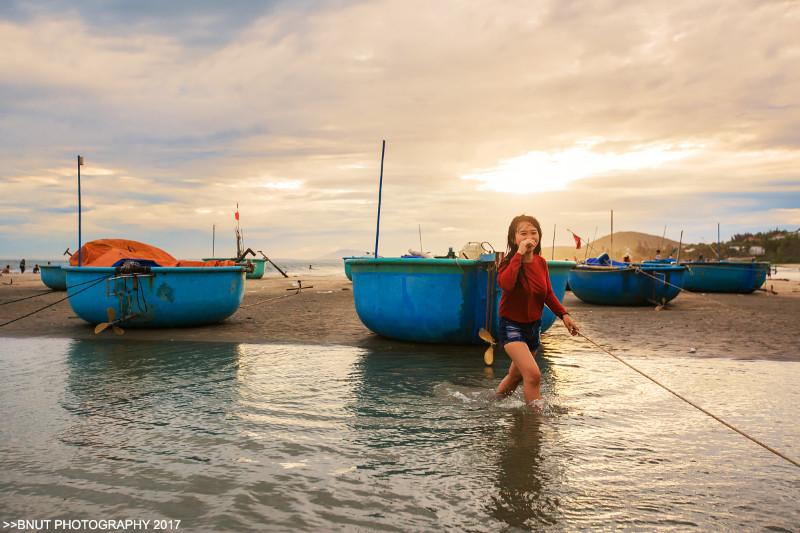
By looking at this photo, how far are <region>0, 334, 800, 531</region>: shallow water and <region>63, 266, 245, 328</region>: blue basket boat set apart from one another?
2.80 metres

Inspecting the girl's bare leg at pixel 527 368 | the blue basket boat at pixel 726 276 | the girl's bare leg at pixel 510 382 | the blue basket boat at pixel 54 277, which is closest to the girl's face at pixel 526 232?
the girl's bare leg at pixel 527 368

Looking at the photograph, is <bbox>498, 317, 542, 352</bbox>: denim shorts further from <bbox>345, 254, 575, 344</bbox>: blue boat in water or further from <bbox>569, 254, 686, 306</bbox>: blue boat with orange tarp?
<bbox>569, 254, 686, 306</bbox>: blue boat with orange tarp

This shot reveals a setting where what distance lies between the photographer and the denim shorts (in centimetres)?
457

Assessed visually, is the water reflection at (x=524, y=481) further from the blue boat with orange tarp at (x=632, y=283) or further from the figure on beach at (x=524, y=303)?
the blue boat with orange tarp at (x=632, y=283)

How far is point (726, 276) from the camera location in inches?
762

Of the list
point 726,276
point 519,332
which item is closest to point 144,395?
point 519,332

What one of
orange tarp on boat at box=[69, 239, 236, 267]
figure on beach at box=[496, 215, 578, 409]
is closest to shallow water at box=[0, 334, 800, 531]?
figure on beach at box=[496, 215, 578, 409]

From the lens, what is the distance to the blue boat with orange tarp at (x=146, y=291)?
8992 millimetres

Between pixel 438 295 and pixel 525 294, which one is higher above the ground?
pixel 525 294

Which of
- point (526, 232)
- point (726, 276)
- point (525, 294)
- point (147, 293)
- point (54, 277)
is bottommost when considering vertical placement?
point (54, 277)

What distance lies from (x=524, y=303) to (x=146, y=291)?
6.69m

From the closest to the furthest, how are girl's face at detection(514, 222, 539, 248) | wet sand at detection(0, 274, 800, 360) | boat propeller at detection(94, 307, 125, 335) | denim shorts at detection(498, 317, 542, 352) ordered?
girl's face at detection(514, 222, 539, 248)
denim shorts at detection(498, 317, 542, 352)
wet sand at detection(0, 274, 800, 360)
boat propeller at detection(94, 307, 125, 335)

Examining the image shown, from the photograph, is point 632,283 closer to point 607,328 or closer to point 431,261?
point 607,328

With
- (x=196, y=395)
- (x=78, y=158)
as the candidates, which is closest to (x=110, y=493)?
(x=196, y=395)
